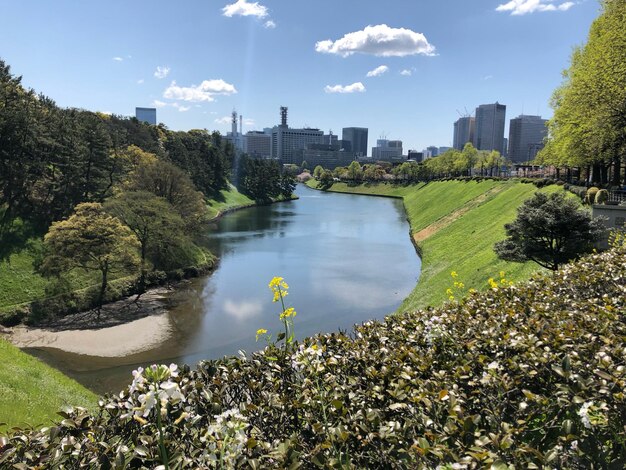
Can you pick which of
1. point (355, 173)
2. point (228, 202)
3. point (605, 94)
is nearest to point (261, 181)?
point (228, 202)

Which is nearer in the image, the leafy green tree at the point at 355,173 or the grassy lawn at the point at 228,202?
the grassy lawn at the point at 228,202

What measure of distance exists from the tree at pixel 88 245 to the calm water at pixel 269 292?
4.58 meters

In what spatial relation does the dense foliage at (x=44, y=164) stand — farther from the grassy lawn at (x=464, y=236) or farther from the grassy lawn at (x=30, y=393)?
the grassy lawn at (x=464, y=236)

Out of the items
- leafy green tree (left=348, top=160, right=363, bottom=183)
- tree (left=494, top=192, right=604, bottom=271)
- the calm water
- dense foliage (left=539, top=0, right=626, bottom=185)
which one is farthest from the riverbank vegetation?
leafy green tree (left=348, top=160, right=363, bottom=183)

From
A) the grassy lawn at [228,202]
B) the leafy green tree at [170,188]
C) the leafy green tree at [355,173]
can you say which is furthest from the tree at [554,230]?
the leafy green tree at [355,173]

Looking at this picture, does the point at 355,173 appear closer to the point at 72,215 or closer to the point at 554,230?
the point at 72,215

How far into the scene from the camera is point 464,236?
35156mm

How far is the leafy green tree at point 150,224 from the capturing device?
3069 cm

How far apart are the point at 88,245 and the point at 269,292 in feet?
40.3

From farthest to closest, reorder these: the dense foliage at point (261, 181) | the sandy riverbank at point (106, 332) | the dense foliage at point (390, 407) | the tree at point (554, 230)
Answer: the dense foliage at point (261, 181), the sandy riverbank at point (106, 332), the tree at point (554, 230), the dense foliage at point (390, 407)

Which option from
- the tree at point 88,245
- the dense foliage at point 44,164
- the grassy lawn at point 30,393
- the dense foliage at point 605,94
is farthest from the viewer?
the dense foliage at point 44,164

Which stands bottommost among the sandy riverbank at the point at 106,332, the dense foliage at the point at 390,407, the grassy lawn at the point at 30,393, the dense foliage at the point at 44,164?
the sandy riverbank at the point at 106,332

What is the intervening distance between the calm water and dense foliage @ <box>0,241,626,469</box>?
15.3 meters

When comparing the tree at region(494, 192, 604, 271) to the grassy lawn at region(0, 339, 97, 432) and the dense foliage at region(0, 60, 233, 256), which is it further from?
the dense foliage at region(0, 60, 233, 256)
